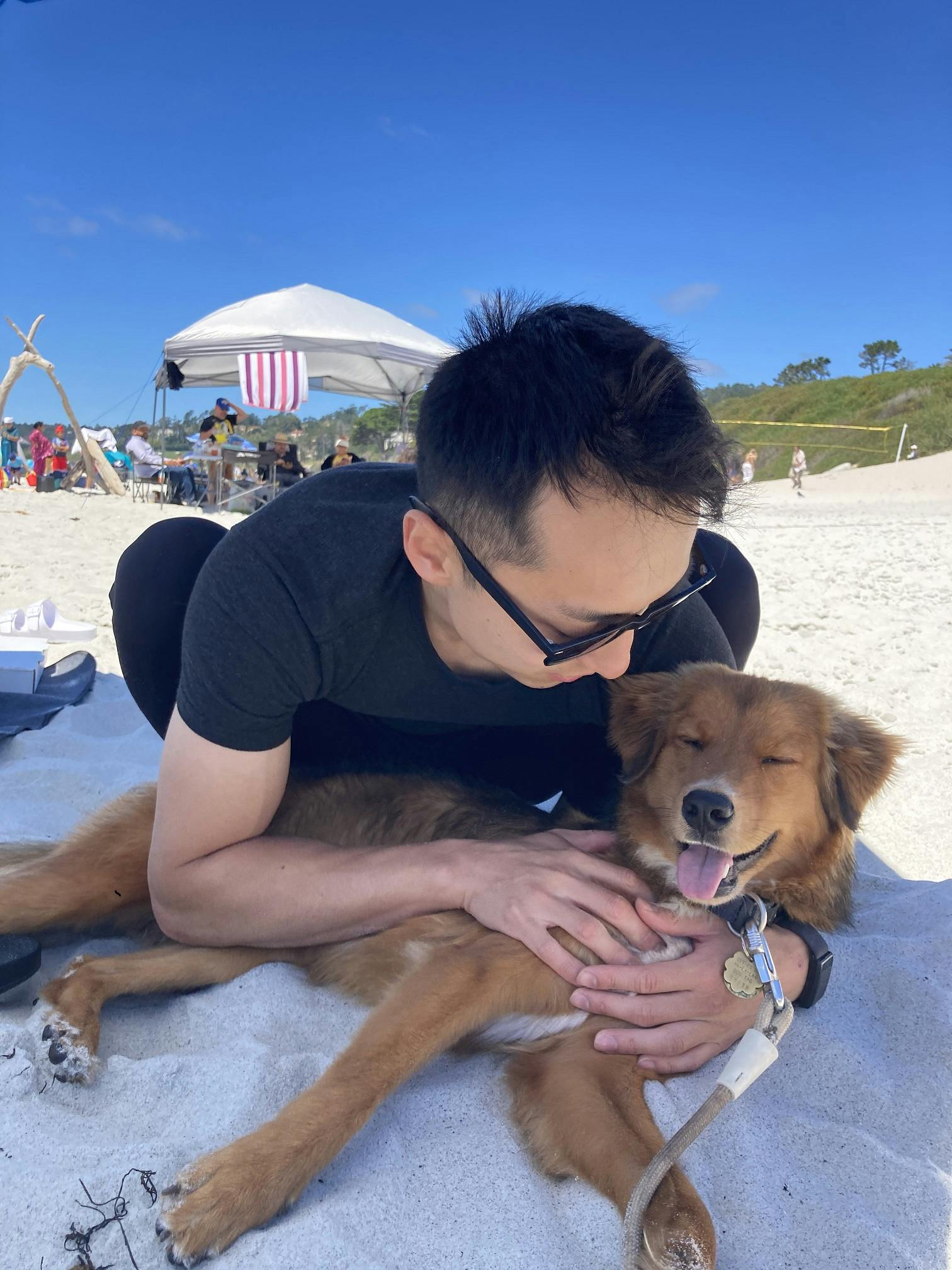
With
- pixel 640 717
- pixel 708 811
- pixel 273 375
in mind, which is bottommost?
pixel 708 811

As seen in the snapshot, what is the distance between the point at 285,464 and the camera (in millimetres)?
17891

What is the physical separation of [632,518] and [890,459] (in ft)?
120

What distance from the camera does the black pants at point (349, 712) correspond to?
9.21 feet

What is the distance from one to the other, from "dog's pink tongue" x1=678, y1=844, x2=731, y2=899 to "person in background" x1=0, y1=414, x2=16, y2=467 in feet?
82.0

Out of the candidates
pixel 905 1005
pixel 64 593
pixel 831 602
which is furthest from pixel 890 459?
pixel 905 1005

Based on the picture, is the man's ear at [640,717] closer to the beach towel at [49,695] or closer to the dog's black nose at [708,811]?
the dog's black nose at [708,811]

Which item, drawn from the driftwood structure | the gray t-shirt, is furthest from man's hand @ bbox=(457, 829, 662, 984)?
the driftwood structure

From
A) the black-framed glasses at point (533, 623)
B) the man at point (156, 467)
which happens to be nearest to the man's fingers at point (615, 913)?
the black-framed glasses at point (533, 623)

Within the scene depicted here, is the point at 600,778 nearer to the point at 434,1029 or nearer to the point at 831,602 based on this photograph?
the point at 434,1029

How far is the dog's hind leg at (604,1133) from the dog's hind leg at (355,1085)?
0.16 metres

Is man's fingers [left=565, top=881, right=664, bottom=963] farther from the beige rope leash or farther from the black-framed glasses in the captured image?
the black-framed glasses

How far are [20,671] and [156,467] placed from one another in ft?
55.3

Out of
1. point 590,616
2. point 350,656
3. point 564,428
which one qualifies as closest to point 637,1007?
point 590,616

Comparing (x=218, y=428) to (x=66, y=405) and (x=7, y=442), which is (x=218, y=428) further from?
(x=7, y=442)
